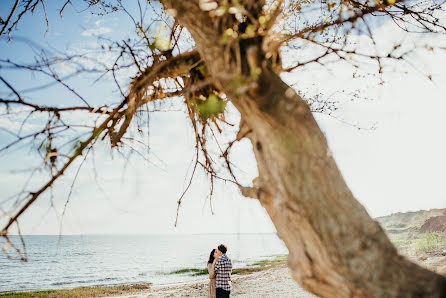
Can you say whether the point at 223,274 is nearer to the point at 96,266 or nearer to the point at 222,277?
the point at 222,277

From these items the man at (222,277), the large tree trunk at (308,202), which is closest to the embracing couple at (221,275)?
the man at (222,277)

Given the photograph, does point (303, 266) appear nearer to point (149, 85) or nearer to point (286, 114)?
point (286, 114)

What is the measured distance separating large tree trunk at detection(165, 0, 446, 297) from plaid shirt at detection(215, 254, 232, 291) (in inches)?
181

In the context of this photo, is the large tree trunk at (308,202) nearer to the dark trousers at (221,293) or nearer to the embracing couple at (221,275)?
the embracing couple at (221,275)

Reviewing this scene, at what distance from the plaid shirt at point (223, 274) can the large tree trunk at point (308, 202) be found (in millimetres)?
4609

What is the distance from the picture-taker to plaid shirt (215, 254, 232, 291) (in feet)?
18.8

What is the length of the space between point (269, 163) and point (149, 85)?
39.1 inches

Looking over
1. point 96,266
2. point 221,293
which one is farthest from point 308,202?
point 96,266

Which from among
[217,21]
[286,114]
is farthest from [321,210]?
[217,21]

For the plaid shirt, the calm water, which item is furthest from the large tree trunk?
the plaid shirt

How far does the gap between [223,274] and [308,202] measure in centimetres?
497

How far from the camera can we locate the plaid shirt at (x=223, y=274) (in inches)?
226

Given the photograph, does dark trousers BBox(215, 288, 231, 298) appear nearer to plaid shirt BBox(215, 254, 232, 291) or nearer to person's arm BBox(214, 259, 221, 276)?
plaid shirt BBox(215, 254, 232, 291)

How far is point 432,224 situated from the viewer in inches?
1182
